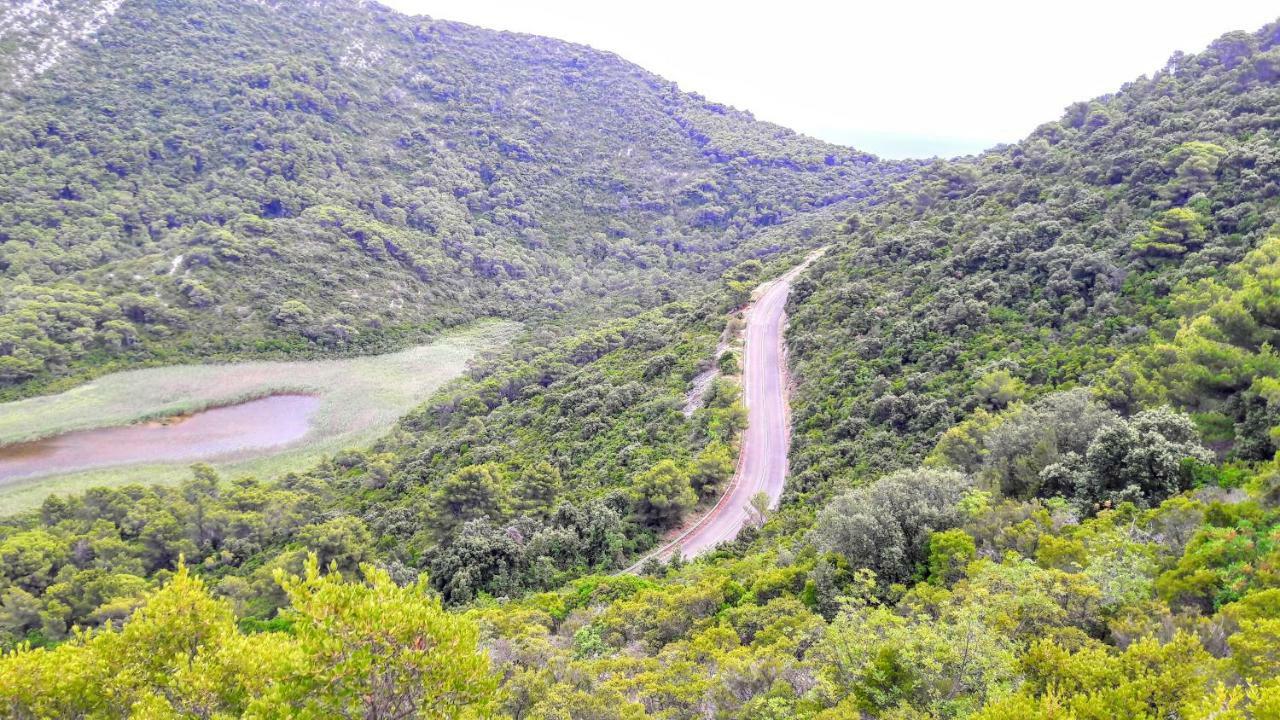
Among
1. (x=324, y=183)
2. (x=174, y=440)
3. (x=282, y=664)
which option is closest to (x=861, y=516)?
(x=282, y=664)

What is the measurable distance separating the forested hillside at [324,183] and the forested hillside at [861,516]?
34.0 meters

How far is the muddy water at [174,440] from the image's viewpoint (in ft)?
169

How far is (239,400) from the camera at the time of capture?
65312mm

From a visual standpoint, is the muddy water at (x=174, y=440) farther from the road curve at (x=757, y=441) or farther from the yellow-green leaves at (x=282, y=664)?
the yellow-green leaves at (x=282, y=664)

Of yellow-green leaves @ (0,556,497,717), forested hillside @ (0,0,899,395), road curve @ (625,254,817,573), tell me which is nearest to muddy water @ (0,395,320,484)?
forested hillside @ (0,0,899,395)

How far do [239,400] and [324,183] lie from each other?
168ft

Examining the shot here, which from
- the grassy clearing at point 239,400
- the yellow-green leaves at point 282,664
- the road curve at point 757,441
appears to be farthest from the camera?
the grassy clearing at point 239,400

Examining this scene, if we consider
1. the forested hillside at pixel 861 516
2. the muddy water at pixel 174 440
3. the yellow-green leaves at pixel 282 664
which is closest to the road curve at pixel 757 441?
the forested hillside at pixel 861 516

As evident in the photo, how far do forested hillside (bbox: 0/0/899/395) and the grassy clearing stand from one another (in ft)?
16.1

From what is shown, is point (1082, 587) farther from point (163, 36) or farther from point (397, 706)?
point (163, 36)

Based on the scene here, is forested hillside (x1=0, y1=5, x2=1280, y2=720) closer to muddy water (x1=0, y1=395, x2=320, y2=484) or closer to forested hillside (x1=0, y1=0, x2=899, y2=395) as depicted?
muddy water (x1=0, y1=395, x2=320, y2=484)

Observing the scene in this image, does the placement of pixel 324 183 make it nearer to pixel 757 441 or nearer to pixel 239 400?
pixel 239 400

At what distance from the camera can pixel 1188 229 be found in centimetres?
3431

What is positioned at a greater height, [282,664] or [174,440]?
[282,664]
